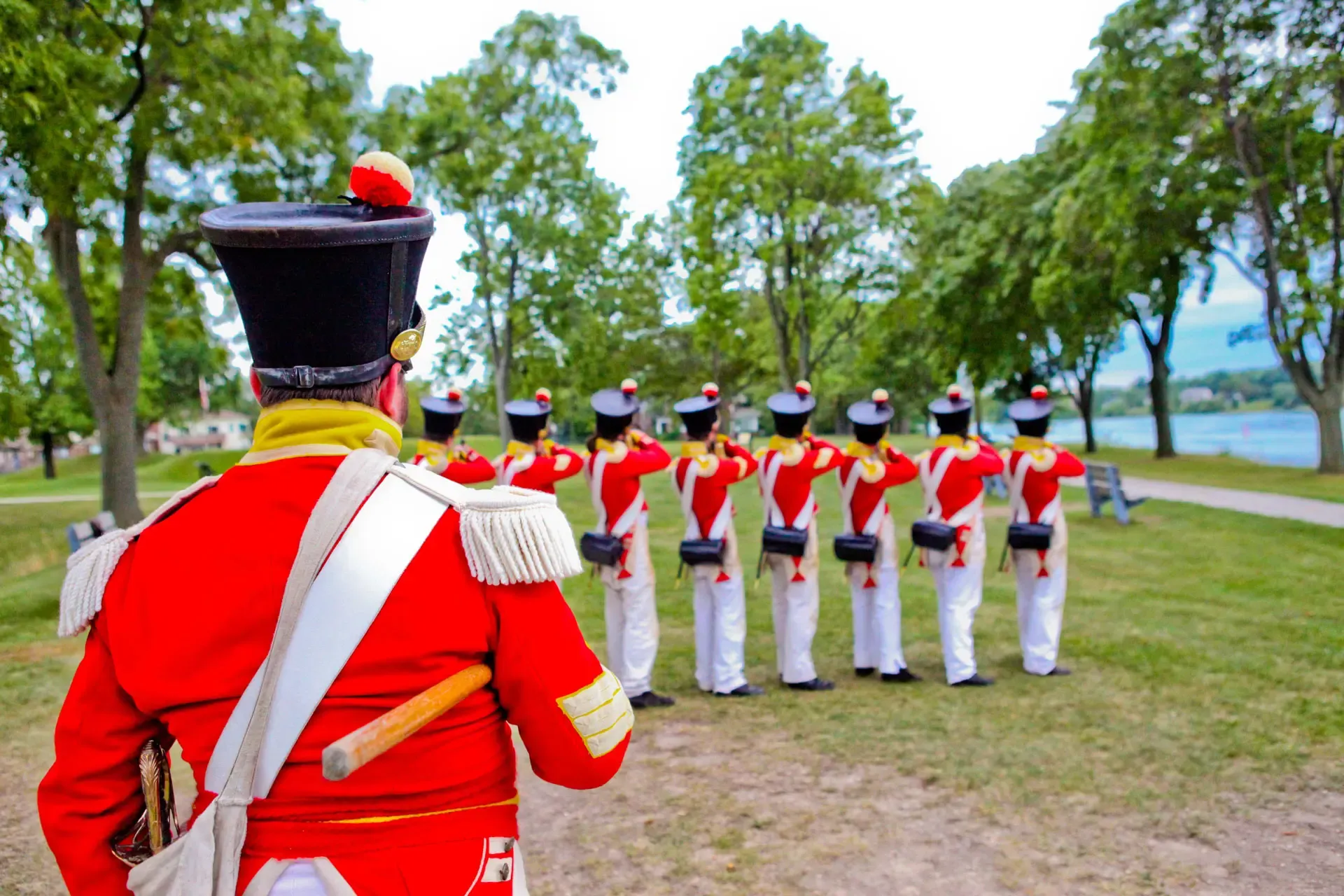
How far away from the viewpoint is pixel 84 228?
499 inches

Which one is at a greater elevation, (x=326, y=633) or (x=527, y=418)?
(x=527, y=418)

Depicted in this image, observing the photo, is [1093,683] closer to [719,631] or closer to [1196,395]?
[719,631]

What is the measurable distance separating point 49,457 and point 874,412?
18.7 meters

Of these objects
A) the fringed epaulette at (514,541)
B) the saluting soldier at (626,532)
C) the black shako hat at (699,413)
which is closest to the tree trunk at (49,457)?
A: the saluting soldier at (626,532)

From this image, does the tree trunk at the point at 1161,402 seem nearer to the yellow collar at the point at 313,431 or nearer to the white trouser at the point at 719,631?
the white trouser at the point at 719,631

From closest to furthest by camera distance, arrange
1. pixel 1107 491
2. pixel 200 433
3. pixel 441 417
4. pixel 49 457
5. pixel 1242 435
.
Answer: pixel 441 417, pixel 1107 491, pixel 49 457, pixel 1242 435, pixel 200 433

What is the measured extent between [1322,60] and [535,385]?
1766cm

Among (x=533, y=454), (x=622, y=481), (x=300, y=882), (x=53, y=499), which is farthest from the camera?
(x=53, y=499)

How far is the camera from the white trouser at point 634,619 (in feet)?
24.3

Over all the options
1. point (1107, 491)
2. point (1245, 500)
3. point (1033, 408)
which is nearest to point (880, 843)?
point (1033, 408)

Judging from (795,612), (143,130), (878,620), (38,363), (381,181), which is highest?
(143,130)

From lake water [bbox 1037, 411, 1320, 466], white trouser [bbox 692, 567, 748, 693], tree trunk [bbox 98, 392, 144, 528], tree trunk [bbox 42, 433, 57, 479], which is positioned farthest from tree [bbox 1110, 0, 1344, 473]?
tree trunk [bbox 42, 433, 57, 479]

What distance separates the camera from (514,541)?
1.68 m

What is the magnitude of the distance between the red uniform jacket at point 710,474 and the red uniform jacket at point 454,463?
2033mm
